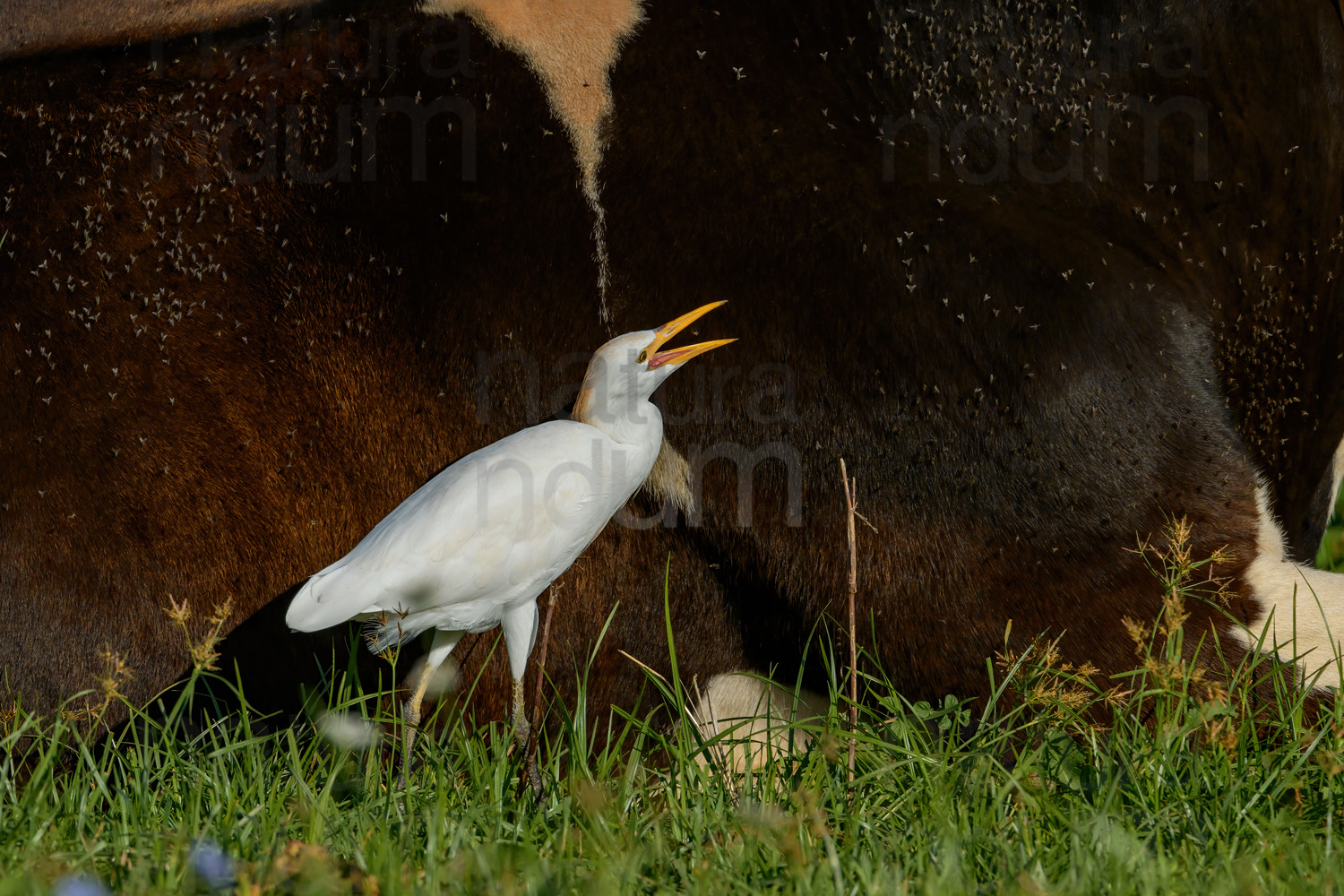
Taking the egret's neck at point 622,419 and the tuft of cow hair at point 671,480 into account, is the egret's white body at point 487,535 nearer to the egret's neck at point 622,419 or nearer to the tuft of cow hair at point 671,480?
the egret's neck at point 622,419

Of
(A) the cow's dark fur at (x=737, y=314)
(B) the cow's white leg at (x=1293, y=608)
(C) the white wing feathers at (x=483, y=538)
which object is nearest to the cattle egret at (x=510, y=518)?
(C) the white wing feathers at (x=483, y=538)

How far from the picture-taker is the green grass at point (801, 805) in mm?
1401

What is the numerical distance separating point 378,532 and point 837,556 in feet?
2.46

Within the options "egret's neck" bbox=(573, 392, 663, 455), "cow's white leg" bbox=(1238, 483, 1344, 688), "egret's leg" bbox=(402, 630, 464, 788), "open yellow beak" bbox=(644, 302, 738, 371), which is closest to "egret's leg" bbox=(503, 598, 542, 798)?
"egret's leg" bbox=(402, 630, 464, 788)

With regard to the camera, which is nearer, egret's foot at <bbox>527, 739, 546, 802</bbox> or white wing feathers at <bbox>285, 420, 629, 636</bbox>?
white wing feathers at <bbox>285, 420, 629, 636</bbox>

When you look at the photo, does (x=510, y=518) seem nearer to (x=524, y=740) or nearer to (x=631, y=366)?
(x=631, y=366)

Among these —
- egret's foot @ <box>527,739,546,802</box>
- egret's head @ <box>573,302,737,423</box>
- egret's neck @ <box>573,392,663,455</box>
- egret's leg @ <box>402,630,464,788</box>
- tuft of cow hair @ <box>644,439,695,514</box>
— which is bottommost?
egret's foot @ <box>527,739,546,802</box>

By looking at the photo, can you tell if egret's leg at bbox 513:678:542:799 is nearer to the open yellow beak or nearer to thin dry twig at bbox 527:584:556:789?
thin dry twig at bbox 527:584:556:789

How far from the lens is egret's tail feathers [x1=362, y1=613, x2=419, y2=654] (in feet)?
5.68

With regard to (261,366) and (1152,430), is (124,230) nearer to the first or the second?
(261,366)

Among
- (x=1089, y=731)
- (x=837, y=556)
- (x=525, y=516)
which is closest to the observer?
(x=525, y=516)

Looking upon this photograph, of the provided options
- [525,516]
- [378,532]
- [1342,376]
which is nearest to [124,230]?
[378,532]

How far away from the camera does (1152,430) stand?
6.41 feet

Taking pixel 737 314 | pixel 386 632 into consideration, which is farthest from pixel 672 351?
pixel 386 632
